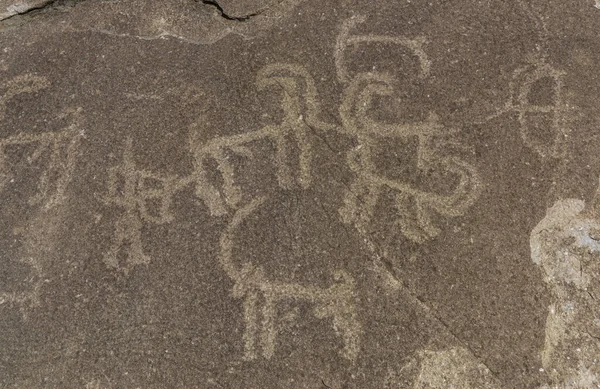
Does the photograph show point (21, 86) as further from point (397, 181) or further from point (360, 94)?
point (397, 181)

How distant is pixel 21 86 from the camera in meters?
2.51

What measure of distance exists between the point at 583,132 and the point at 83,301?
1991 mm

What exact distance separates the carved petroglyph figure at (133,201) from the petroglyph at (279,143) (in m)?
0.14

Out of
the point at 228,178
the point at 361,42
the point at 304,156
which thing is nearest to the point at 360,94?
the point at 361,42

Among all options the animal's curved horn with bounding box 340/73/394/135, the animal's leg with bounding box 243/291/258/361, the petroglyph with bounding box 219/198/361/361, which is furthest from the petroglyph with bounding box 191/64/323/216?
the animal's leg with bounding box 243/291/258/361

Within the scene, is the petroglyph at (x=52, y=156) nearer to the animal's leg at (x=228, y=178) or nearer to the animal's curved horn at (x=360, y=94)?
the animal's leg at (x=228, y=178)

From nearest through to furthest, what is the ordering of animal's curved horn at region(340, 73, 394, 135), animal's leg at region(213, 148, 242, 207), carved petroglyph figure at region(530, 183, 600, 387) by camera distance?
carved petroglyph figure at region(530, 183, 600, 387)
animal's leg at region(213, 148, 242, 207)
animal's curved horn at region(340, 73, 394, 135)

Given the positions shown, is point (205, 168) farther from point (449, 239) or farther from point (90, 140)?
point (449, 239)

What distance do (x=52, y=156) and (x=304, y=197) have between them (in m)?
1.10

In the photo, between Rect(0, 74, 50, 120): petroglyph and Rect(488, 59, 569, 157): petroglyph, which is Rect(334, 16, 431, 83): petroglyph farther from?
Rect(0, 74, 50, 120): petroglyph

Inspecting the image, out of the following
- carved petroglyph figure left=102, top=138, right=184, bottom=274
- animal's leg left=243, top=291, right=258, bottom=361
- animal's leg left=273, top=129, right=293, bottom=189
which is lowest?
animal's leg left=243, top=291, right=258, bottom=361

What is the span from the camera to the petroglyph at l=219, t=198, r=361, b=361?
191 centimetres

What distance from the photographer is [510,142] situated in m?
2.14

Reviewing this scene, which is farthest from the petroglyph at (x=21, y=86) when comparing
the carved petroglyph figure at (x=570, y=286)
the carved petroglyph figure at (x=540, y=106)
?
the carved petroglyph figure at (x=570, y=286)
